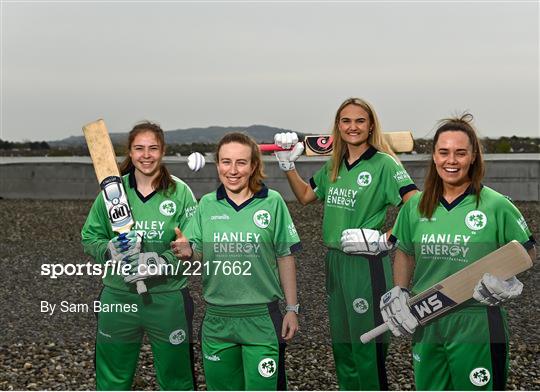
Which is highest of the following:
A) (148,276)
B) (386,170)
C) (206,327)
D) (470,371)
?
(386,170)

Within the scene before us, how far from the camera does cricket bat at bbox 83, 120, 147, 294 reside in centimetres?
405

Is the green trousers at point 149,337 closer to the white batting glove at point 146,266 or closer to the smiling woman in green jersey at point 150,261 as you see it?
the smiling woman in green jersey at point 150,261

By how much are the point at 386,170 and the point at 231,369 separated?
50.4 inches

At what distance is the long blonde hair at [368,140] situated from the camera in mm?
4289

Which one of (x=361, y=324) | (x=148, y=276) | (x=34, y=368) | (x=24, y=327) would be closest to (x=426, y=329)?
(x=361, y=324)

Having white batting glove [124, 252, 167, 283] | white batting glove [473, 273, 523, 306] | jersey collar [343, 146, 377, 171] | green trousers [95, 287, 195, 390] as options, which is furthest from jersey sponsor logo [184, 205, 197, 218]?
white batting glove [473, 273, 523, 306]

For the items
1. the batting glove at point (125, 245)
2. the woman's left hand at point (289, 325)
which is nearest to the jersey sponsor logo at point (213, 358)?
the woman's left hand at point (289, 325)

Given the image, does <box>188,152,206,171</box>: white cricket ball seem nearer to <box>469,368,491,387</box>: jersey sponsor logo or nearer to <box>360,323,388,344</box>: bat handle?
<box>360,323,388,344</box>: bat handle

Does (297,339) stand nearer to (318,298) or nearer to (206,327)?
(206,327)

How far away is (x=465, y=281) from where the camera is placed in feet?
12.2

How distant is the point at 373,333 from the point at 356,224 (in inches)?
21.8

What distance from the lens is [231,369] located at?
3949 mm

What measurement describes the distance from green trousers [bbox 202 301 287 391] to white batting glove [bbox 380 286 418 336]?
1.74 feet

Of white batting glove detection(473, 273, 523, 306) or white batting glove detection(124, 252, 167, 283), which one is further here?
white batting glove detection(124, 252, 167, 283)
